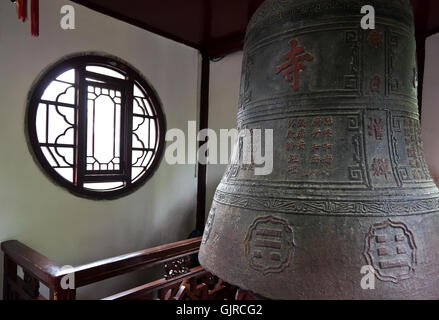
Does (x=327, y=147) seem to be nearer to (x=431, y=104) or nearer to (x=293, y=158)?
(x=293, y=158)

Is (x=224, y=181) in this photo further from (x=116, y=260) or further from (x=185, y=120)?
(x=185, y=120)

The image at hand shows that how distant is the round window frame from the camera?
70.8 inches

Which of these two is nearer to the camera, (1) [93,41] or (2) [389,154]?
(2) [389,154]

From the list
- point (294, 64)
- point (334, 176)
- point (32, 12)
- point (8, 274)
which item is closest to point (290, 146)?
point (334, 176)

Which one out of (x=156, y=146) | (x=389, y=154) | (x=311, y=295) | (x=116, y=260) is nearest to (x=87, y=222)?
(x=116, y=260)

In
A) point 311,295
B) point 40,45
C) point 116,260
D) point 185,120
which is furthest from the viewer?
point 185,120

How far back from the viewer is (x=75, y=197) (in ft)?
6.57

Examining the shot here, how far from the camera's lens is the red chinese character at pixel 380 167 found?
2.45 feet

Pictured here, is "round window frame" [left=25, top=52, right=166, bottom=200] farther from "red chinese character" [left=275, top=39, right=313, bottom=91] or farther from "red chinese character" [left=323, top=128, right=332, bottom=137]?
"red chinese character" [left=323, top=128, right=332, bottom=137]

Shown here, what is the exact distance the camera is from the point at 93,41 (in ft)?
6.82
